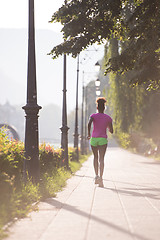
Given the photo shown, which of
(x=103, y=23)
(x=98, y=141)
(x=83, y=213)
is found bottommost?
(x=83, y=213)

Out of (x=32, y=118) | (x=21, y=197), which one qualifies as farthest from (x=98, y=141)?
(x=21, y=197)

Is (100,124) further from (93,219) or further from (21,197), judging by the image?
(93,219)

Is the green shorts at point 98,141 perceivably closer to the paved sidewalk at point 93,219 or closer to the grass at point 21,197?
the grass at point 21,197

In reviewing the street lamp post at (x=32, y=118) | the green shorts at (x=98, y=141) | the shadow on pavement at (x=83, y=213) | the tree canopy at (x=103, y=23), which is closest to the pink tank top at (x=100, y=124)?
the green shorts at (x=98, y=141)

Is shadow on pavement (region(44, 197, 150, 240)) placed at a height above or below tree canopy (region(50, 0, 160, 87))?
below

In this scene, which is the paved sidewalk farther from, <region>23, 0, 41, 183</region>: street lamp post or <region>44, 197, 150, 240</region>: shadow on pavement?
<region>23, 0, 41, 183</region>: street lamp post

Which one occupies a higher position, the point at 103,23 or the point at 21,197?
the point at 103,23

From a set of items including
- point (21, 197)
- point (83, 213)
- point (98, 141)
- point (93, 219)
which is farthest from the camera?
point (98, 141)

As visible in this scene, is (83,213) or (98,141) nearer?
(83,213)

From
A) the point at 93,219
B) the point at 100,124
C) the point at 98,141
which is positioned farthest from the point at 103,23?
the point at 93,219

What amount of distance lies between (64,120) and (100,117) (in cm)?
693

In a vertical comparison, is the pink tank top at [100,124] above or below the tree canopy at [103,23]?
below

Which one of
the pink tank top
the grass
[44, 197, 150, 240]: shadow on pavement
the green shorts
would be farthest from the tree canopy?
[44, 197, 150, 240]: shadow on pavement

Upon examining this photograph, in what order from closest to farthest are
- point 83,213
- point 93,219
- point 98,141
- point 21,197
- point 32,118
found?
point 93,219, point 83,213, point 21,197, point 32,118, point 98,141
